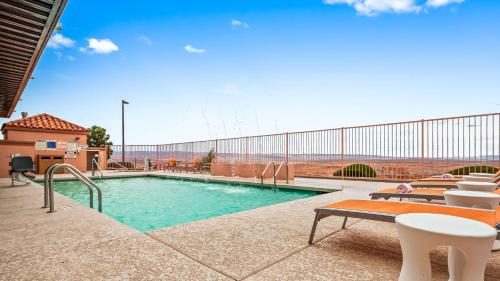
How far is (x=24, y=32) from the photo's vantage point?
3.83 metres

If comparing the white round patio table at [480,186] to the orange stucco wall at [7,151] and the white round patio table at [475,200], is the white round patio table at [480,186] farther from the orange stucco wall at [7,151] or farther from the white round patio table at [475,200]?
the orange stucco wall at [7,151]

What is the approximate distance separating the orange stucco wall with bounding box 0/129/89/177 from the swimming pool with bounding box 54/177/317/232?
3925 millimetres

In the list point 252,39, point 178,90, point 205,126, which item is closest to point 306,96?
point 252,39

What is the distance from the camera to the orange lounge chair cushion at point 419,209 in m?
1.81

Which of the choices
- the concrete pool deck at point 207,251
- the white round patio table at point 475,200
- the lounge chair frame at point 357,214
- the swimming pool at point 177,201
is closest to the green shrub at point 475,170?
the swimming pool at point 177,201

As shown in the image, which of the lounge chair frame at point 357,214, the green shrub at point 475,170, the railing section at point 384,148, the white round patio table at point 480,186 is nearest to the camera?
the lounge chair frame at point 357,214

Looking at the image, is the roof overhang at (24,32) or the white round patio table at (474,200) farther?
the roof overhang at (24,32)

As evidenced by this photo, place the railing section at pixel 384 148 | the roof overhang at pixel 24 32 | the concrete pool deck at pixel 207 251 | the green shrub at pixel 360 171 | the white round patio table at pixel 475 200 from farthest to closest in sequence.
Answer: the green shrub at pixel 360 171
the railing section at pixel 384 148
the roof overhang at pixel 24 32
the white round patio table at pixel 475 200
the concrete pool deck at pixel 207 251

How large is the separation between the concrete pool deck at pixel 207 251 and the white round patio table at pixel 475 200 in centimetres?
40

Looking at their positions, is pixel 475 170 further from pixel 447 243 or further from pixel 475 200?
pixel 447 243

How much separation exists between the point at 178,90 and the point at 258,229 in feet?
58.2

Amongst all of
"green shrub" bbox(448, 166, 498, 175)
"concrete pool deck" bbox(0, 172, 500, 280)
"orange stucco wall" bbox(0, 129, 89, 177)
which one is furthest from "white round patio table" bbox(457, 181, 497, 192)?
Result: "orange stucco wall" bbox(0, 129, 89, 177)

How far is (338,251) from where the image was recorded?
224cm

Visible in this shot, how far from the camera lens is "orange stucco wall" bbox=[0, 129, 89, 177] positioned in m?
10.2
